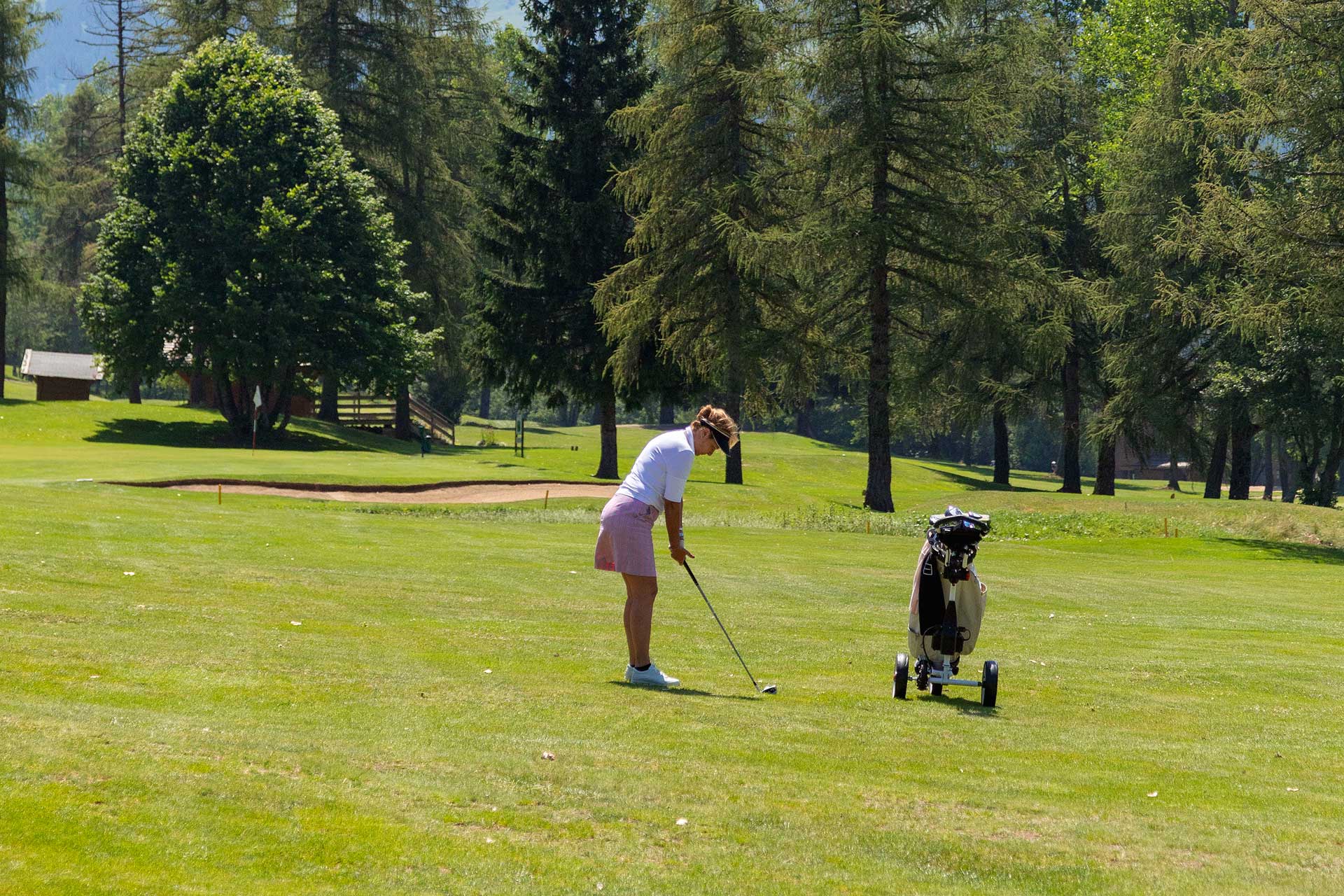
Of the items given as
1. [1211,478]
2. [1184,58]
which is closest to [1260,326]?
[1184,58]

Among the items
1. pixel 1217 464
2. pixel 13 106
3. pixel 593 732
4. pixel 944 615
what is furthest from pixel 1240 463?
pixel 13 106

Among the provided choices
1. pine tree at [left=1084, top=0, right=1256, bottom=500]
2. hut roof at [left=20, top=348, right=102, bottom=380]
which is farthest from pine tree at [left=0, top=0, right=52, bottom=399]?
pine tree at [left=1084, top=0, right=1256, bottom=500]

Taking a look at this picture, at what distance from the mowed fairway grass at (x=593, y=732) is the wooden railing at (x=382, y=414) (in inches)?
1808

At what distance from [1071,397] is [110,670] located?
48.1 metres

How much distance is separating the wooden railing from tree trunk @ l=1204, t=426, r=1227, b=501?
117ft

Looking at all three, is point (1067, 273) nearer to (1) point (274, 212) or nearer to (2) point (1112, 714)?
(1) point (274, 212)

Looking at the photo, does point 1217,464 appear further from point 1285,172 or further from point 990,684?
point 990,684

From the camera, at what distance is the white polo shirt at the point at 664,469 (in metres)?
10.7

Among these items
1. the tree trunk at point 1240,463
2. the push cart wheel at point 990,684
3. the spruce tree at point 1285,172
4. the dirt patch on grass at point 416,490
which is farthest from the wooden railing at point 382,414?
the push cart wheel at point 990,684

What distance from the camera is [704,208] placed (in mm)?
42031

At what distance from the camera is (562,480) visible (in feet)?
133

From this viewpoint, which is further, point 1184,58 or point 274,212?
point 274,212

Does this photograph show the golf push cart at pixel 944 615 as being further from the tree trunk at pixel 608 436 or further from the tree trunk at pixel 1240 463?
the tree trunk at pixel 1240 463

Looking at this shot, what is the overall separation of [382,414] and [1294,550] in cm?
4979
